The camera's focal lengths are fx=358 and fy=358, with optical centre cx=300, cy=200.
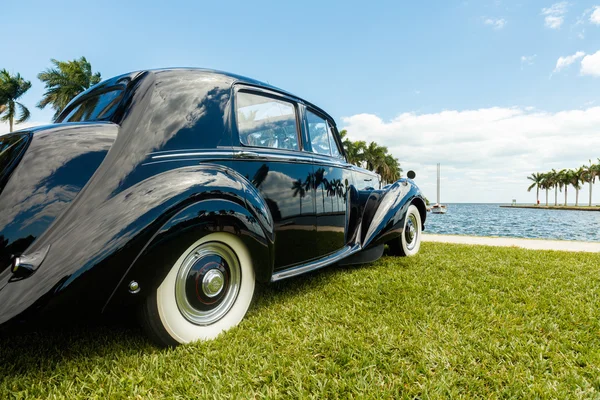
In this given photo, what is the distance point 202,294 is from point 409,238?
11.5 ft

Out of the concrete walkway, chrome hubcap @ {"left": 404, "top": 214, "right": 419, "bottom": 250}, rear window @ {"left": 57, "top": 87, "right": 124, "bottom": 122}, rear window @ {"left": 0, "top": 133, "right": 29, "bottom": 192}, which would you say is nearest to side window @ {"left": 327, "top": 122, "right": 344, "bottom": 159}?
chrome hubcap @ {"left": 404, "top": 214, "right": 419, "bottom": 250}

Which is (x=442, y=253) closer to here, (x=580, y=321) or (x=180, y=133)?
(x=580, y=321)

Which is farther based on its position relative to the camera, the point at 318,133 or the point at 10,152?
the point at 318,133

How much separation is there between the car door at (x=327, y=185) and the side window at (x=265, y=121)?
0.80 feet

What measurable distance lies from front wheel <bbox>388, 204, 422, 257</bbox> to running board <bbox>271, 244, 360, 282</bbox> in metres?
1.26

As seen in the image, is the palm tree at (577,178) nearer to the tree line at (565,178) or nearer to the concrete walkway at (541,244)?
the tree line at (565,178)

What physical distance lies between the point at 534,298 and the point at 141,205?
3.17 meters

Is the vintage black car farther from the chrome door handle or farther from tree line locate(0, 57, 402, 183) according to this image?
tree line locate(0, 57, 402, 183)

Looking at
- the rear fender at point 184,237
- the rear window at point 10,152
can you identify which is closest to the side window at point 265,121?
the rear fender at point 184,237

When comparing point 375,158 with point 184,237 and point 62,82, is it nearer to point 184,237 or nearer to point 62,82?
point 62,82

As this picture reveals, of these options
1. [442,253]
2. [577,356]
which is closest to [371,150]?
[442,253]

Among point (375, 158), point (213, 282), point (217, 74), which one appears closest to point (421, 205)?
point (217, 74)

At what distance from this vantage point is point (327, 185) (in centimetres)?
324

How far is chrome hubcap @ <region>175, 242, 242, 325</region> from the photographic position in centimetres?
206
